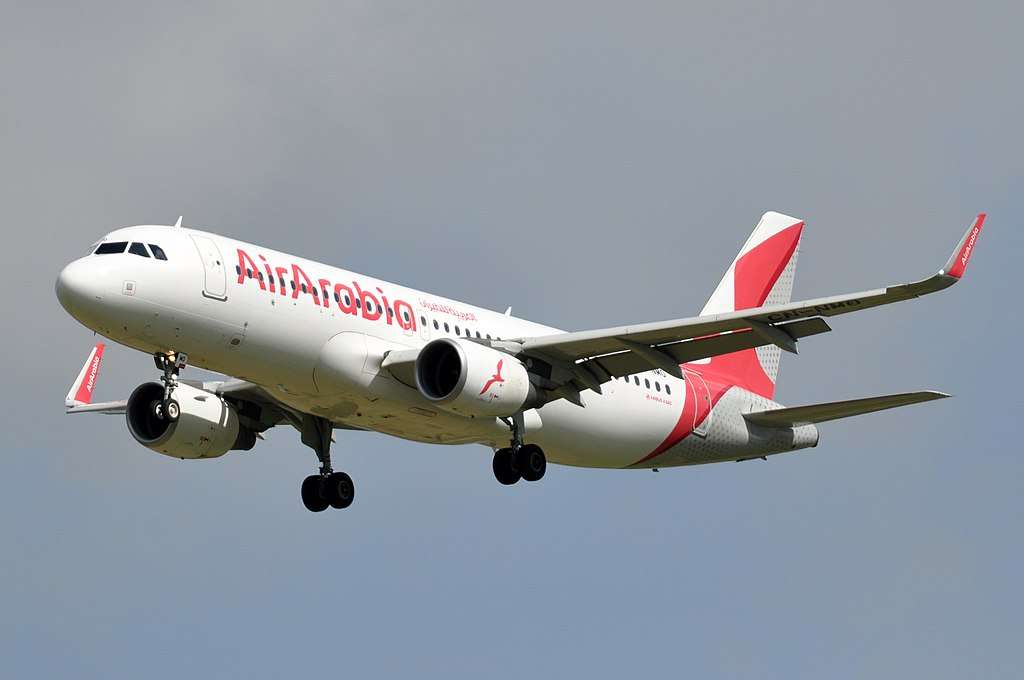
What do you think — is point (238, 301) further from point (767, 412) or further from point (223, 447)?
point (767, 412)

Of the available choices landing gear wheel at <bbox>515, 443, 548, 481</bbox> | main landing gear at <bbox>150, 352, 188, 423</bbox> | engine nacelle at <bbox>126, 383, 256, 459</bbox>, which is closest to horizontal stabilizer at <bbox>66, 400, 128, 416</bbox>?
engine nacelle at <bbox>126, 383, 256, 459</bbox>

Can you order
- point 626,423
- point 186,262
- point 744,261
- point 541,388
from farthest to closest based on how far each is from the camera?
point 744,261
point 626,423
point 541,388
point 186,262

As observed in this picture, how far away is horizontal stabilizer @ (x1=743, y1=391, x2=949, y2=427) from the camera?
36541mm

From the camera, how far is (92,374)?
43062mm

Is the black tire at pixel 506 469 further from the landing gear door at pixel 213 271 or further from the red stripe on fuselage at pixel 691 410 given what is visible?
the landing gear door at pixel 213 271

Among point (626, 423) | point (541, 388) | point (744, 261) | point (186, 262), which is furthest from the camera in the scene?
point (744, 261)

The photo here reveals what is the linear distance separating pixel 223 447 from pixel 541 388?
775 centimetres

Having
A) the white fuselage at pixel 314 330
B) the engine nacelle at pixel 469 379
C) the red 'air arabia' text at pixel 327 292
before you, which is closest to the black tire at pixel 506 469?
the white fuselage at pixel 314 330

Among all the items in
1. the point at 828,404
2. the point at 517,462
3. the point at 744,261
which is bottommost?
the point at 517,462

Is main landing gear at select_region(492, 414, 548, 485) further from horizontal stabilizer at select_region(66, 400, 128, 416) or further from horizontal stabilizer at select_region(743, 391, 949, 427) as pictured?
horizontal stabilizer at select_region(66, 400, 128, 416)

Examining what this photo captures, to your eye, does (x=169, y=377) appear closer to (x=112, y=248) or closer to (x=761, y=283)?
(x=112, y=248)

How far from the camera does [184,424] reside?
38.8 m

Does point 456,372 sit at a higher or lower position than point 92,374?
lower

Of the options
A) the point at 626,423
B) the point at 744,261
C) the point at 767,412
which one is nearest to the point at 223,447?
the point at 626,423
